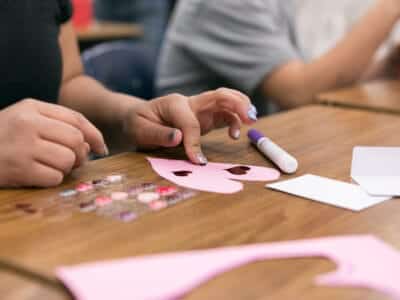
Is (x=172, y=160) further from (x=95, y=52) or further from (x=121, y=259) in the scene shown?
(x=95, y=52)

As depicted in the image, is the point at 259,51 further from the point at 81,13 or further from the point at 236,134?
the point at 81,13

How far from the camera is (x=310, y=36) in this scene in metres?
1.88

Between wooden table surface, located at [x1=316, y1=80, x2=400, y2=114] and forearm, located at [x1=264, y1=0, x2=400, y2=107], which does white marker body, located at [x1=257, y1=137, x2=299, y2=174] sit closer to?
wooden table surface, located at [x1=316, y1=80, x2=400, y2=114]

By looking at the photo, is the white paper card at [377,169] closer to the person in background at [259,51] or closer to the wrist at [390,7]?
the person in background at [259,51]

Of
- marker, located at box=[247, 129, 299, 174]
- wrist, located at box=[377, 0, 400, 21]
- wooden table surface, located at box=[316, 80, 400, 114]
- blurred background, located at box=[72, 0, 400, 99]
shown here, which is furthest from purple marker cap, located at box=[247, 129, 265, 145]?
wrist, located at box=[377, 0, 400, 21]

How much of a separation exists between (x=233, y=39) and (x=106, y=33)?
7.03 feet

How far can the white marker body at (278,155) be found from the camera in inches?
33.5

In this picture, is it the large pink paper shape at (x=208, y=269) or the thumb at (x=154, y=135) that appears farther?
the thumb at (x=154, y=135)

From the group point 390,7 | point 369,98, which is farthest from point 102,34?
point 369,98

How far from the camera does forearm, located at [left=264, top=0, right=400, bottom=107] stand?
5.49ft

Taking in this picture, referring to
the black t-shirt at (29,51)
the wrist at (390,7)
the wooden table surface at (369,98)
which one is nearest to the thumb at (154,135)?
the black t-shirt at (29,51)

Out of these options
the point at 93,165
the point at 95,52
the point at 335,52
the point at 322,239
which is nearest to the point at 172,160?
the point at 93,165

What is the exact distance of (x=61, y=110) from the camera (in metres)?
0.79

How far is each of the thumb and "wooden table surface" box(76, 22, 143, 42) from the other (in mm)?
2685
